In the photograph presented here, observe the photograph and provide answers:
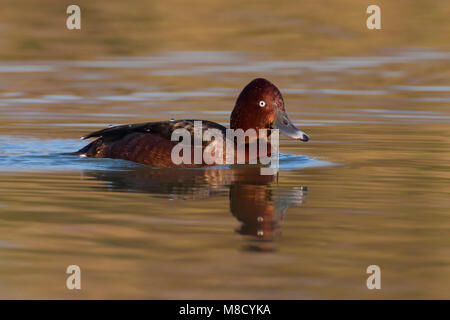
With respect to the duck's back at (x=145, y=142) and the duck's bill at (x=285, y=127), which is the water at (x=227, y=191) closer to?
the duck's back at (x=145, y=142)

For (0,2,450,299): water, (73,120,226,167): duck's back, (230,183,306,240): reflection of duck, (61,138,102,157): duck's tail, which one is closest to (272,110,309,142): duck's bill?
(0,2,450,299): water

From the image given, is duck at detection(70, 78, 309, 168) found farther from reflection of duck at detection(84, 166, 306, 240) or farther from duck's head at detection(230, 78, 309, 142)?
reflection of duck at detection(84, 166, 306, 240)

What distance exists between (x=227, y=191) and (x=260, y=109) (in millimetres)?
1910

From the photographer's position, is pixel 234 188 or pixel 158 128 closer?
pixel 234 188

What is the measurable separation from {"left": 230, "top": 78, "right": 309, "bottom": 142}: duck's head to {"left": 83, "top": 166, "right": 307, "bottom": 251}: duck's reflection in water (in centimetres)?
56

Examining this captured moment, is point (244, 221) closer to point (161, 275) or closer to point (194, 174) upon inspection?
point (161, 275)

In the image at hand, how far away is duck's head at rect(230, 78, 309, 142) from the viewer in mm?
10727

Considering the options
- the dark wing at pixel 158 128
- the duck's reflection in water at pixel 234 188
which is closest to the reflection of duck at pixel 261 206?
the duck's reflection in water at pixel 234 188

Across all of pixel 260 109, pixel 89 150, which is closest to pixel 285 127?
pixel 260 109

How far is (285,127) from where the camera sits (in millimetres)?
10672

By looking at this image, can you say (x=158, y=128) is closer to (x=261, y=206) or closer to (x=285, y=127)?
(x=285, y=127)

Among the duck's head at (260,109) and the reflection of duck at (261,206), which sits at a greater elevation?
the duck's head at (260,109)

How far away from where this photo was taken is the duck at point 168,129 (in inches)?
409

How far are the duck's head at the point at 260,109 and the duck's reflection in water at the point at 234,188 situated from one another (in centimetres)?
56
